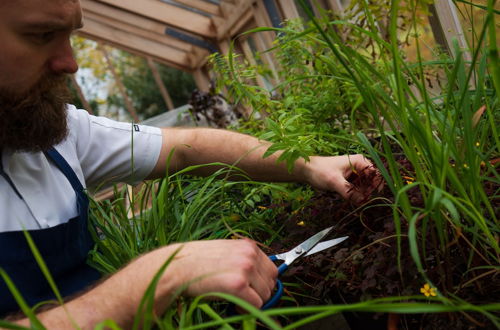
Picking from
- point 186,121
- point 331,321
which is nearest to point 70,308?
point 331,321

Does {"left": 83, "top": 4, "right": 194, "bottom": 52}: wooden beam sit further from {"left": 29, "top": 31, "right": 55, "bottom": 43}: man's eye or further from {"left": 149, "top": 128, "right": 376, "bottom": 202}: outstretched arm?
{"left": 29, "top": 31, "right": 55, "bottom": 43}: man's eye

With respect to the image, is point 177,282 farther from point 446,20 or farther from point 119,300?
point 446,20

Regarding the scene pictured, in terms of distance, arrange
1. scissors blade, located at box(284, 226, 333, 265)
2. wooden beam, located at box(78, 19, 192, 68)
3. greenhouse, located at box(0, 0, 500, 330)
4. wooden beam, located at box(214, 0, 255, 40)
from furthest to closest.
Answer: wooden beam, located at box(78, 19, 192, 68), wooden beam, located at box(214, 0, 255, 40), scissors blade, located at box(284, 226, 333, 265), greenhouse, located at box(0, 0, 500, 330)

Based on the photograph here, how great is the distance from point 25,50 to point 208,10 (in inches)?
139

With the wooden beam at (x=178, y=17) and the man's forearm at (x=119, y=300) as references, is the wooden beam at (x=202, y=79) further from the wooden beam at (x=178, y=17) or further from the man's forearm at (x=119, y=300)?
the man's forearm at (x=119, y=300)

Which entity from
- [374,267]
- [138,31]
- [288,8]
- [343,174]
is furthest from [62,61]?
[138,31]

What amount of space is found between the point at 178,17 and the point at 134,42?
179cm

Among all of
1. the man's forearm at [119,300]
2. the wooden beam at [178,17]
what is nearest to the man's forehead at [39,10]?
the man's forearm at [119,300]

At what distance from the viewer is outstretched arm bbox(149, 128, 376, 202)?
1.19m

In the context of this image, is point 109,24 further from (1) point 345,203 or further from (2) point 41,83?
(1) point 345,203

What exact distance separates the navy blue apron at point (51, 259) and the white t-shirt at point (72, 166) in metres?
0.04

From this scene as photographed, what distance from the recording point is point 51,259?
1266mm

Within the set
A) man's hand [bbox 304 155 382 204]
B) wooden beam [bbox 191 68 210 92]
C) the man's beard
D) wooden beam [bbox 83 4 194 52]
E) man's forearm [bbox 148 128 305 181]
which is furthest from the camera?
wooden beam [bbox 191 68 210 92]

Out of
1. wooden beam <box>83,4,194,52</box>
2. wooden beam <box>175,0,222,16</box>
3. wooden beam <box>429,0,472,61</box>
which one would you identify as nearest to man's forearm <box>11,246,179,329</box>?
wooden beam <box>429,0,472,61</box>
